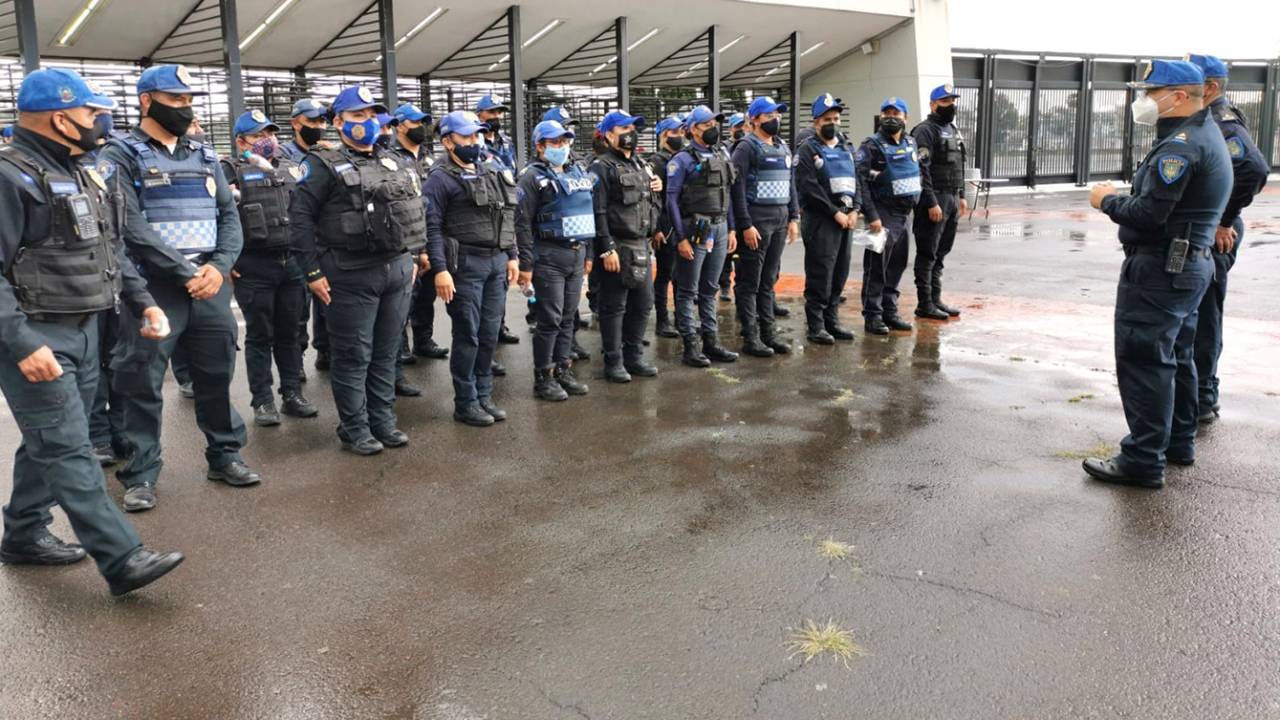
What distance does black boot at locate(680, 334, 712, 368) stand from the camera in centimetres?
752

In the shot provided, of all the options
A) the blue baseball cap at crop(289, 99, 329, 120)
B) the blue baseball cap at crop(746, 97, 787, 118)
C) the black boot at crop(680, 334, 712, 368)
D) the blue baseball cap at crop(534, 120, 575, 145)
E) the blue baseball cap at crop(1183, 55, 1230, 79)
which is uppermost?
the blue baseball cap at crop(746, 97, 787, 118)

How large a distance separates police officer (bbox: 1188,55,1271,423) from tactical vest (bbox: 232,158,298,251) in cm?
537

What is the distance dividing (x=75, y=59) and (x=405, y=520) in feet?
44.7

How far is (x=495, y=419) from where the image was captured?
614cm

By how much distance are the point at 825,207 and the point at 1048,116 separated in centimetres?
2013

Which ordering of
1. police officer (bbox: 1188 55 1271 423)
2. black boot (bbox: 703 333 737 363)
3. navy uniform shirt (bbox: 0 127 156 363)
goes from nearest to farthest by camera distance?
navy uniform shirt (bbox: 0 127 156 363)
police officer (bbox: 1188 55 1271 423)
black boot (bbox: 703 333 737 363)

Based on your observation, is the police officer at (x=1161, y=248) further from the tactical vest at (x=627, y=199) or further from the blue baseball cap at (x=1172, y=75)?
the tactical vest at (x=627, y=199)

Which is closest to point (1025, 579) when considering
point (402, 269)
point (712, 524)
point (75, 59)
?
point (712, 524)

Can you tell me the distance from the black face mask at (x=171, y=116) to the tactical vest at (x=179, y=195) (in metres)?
0.13

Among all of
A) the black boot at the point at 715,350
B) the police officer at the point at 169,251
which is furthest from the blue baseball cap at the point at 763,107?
the police officer at the point at 169,251

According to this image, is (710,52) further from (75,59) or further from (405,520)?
(405,520)

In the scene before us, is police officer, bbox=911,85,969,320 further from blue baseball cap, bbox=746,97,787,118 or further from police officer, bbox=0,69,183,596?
police officer, bbox=0,69,183,596

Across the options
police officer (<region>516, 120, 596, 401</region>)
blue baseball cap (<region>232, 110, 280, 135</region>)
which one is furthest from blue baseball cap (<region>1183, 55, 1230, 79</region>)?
blue baseball cap (<region>232, 110, 280, 135</region>)

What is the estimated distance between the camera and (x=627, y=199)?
6.70 meters
